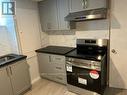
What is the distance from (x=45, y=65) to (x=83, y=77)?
3.70 ft

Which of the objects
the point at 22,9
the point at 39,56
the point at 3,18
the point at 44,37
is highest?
the point at 22,9

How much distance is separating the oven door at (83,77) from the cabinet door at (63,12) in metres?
0.90

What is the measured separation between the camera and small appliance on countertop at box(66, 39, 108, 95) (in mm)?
2117

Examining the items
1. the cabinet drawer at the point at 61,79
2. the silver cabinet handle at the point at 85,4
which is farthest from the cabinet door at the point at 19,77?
the silver cabinet handle at the point at 85,4

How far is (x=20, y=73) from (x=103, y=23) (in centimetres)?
201

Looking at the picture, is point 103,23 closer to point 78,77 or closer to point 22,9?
point 78,77

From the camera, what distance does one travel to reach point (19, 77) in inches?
94.1

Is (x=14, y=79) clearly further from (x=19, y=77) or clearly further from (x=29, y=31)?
(x=29, y=31)

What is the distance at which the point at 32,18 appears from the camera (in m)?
2.97

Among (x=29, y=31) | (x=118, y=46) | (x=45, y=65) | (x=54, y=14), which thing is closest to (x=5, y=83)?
(x=45, y=65)

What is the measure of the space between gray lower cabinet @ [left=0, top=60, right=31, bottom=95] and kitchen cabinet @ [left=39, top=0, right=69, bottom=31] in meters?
1.15

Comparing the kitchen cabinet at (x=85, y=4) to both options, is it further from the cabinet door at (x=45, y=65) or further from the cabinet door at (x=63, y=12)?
the cabinet door at (x=45, y=65)

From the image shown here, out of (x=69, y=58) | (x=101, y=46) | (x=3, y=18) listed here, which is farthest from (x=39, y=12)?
(x=101, y=46)

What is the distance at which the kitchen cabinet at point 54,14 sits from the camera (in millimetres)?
2682
